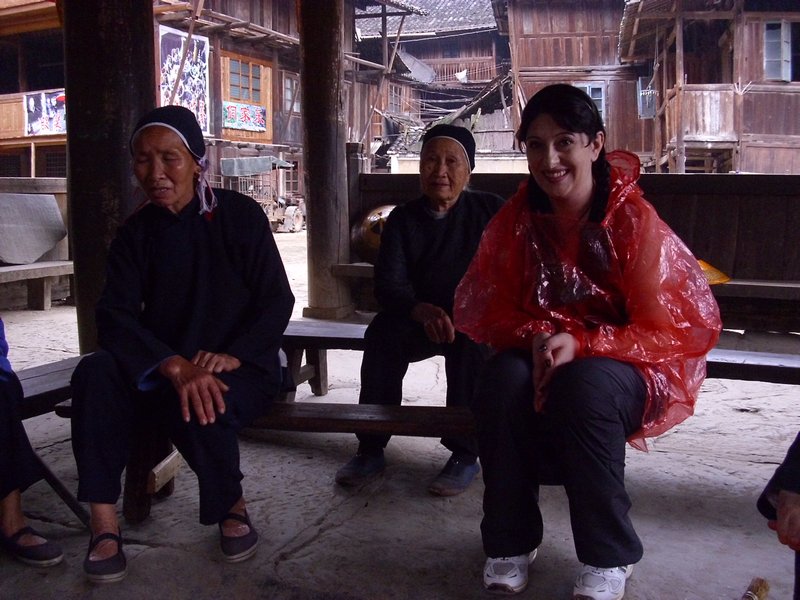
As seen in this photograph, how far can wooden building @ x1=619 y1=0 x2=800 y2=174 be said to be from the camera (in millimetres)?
15117

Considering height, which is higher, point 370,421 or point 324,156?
point 324,156

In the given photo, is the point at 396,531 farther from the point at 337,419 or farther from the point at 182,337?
the point at 182,337

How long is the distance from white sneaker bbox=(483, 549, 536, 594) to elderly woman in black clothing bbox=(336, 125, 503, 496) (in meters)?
0.73

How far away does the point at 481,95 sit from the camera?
27172 mm

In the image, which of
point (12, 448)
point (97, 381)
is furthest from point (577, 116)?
point (12, 448)

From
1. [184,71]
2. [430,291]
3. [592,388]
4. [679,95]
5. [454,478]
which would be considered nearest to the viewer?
[592,388]

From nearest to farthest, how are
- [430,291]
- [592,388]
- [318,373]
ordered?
[592,388] < [430,291] < [318,373]

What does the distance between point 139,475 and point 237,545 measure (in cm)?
47

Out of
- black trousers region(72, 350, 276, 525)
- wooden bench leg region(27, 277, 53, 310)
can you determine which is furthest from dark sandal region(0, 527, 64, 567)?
wooden bench leg region(27, 277, 53, 310)

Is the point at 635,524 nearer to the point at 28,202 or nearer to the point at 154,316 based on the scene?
the point at 154,316

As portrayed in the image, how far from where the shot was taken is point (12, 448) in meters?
2.30

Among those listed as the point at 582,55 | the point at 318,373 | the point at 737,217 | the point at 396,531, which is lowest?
the point at 396,531

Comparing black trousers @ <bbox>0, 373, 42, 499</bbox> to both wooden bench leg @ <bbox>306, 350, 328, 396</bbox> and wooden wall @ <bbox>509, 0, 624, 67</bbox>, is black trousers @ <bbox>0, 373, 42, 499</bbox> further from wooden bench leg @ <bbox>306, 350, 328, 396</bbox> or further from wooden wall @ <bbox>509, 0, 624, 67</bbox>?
wooden wall @ <bbox>509, 0, 624, 67</bbox>

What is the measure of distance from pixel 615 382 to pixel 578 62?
2195 cm
